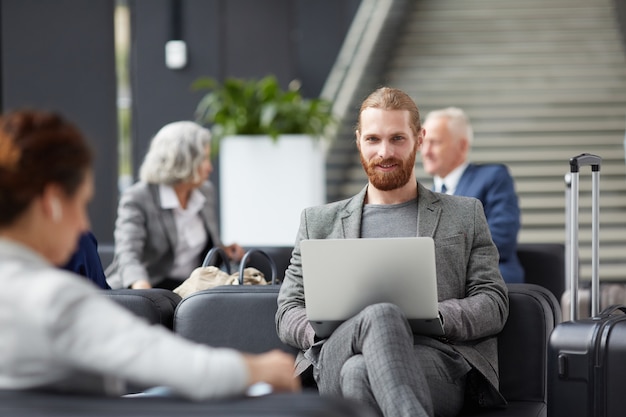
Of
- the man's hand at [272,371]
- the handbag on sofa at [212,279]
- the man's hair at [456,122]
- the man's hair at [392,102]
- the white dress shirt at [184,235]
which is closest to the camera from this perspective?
the man's hand at [272,371]

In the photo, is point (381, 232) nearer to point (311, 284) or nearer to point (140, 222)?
point (311, 284)

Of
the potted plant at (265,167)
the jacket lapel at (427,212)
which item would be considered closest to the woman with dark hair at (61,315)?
the jacket lapel at (427,212)

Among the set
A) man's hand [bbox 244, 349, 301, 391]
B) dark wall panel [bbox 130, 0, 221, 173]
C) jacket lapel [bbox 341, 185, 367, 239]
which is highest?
dark wall panel [bbox 130, 0, 221, 173]

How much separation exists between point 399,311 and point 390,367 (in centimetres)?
19

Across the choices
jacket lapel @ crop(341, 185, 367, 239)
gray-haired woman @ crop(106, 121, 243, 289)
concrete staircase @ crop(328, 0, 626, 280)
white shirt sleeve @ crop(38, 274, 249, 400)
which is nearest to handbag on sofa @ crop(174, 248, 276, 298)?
jacket lapel @ crop(341, 185, 367, 239)

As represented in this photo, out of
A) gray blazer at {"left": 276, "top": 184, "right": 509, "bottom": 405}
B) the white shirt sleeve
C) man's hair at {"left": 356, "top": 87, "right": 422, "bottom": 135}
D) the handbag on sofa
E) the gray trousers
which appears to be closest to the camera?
the white shirt sleeve

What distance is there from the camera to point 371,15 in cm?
1359

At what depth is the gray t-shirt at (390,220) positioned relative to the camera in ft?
12.2

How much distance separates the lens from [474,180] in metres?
5.80

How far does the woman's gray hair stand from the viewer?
5766mm

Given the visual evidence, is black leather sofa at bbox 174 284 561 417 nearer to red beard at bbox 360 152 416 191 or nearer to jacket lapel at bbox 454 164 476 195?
red beard at bbox 360 152 416 191

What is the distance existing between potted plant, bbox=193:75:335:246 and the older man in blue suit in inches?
108

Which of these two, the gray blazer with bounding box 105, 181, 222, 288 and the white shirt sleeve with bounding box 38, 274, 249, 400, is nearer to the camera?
the white shirt sleeve with bounding box 38, 274, 249, 400

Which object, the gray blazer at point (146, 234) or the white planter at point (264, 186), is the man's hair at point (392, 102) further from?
the white planter at point (264, 186)
